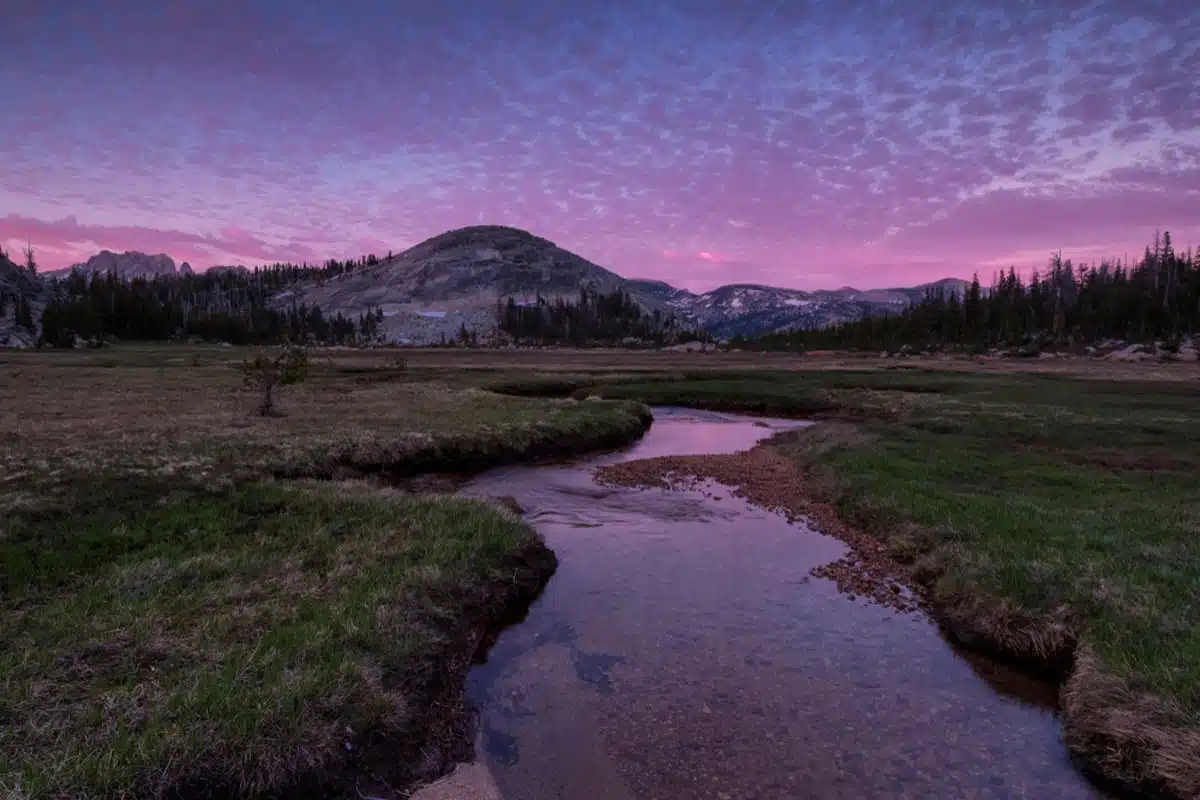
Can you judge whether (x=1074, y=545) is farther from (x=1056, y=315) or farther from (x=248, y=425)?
(x=1056, y=315)

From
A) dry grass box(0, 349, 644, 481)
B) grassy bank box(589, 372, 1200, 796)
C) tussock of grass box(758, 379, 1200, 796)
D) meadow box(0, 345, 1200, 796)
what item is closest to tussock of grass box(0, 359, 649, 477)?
dry grass box(0, 349, 644, 481)

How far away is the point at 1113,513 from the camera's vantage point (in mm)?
19297

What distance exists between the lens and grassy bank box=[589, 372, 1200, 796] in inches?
399

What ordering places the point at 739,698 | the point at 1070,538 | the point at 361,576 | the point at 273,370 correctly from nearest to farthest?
the point at 739,698 → the point at 361,576 → the point at 1070,538 → the point at 273,370

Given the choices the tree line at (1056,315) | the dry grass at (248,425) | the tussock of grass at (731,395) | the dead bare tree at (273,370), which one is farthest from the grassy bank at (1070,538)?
the tree line at (1056,315)

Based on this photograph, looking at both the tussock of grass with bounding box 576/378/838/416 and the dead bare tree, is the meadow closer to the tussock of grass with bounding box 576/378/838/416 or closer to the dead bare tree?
the dead bare tree

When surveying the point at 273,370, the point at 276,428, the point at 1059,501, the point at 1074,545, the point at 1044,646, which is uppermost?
the point at 273,370

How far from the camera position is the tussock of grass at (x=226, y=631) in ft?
26.5

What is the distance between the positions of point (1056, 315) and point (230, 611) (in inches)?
6507

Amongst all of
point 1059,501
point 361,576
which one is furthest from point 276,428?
point 1059,501

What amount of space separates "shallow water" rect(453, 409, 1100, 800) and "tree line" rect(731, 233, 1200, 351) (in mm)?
129889

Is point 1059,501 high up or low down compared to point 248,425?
down

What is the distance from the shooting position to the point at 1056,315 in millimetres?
139500

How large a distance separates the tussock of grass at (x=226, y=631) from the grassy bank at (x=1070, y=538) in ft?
34.3
